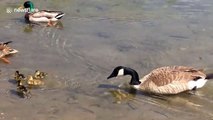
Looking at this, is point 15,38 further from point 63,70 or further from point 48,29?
point 63,70

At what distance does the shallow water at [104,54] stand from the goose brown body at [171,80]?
0.21 m

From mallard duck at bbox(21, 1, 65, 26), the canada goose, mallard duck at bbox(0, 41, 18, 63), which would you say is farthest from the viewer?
mallard duck at bbox(21, 1, 65, 26)

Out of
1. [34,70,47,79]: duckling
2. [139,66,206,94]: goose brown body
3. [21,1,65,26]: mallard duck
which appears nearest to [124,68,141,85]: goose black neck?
[139,66,206,94]: goose brown body

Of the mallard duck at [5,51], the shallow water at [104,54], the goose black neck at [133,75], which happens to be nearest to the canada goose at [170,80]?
the goose black neck at [133,75]

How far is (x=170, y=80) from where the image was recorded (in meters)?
10.4

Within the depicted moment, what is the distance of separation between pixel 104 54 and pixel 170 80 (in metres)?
2.63

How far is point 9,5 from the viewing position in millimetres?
17359

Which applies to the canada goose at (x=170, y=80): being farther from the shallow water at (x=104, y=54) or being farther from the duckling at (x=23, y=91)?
the duckling at (x=23, y=91)

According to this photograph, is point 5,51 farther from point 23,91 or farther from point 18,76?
point 23,91

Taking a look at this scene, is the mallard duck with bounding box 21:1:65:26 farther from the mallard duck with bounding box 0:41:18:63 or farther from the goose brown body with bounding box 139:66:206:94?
the goose brown body with bounding box 139:66:206:94

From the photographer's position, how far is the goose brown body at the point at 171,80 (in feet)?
34.0

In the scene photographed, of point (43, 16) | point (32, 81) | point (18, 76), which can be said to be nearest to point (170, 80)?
point (32, 81)

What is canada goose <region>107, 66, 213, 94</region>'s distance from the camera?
34.0ft

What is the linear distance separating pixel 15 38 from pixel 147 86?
4.98m
